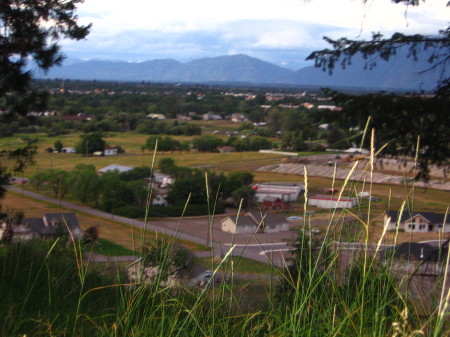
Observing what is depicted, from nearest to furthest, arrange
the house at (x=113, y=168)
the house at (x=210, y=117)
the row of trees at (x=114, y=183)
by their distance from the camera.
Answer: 1. the row of trees at (x=114, y=183)
2. the house at (x=113, y=168)
3. the house at (x=210, y=117)

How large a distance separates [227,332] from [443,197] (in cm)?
546

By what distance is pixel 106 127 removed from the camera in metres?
16.2

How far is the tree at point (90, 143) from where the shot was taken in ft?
49.1

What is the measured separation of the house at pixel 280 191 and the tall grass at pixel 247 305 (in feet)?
12.0

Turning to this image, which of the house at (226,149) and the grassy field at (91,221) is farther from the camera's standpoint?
the house at (226,149)

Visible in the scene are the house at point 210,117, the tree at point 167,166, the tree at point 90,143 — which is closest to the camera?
the tree at point 167,166

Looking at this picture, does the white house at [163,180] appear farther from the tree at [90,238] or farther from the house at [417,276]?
the house at [417,276]

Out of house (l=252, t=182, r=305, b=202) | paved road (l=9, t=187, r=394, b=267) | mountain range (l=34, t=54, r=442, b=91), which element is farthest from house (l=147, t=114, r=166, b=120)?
paved road (l=9, t=187, r=394, b=267)

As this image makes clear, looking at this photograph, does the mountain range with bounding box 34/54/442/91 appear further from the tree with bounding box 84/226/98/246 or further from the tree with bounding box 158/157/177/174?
the tree with bounding box 84/226/98/246

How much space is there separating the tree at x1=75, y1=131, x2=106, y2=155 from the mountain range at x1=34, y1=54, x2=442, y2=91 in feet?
5.57

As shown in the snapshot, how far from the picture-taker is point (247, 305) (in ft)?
9.68

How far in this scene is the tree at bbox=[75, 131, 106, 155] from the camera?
15.0 metres

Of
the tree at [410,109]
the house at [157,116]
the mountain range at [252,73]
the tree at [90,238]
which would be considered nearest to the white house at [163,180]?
the mountain range at [252,73]

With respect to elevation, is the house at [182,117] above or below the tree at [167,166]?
above
